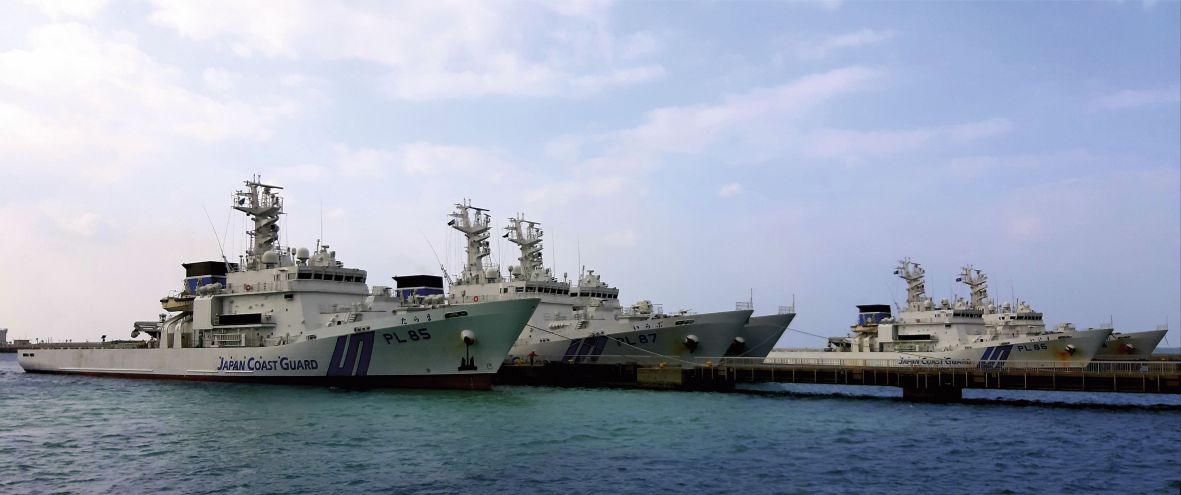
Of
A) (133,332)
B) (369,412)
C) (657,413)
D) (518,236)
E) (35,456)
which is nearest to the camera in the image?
(35,456)

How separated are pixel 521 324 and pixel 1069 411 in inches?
769

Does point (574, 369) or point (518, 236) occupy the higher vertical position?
point (518, 236)

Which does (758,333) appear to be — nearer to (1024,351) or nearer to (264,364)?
(1024,351)

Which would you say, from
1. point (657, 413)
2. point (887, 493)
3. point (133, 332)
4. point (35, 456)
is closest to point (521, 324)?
point (657, 413)

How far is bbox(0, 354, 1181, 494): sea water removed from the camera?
1677cm

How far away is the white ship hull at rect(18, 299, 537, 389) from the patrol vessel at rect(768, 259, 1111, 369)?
64.5 ft

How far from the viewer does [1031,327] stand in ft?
160

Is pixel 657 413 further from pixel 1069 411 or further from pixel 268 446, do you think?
pixel 1069 411

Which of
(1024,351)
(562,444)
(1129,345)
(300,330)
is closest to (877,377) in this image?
(1024,351)

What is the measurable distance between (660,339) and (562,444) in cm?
2111

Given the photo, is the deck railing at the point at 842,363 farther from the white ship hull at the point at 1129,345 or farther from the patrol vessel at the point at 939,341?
the white ship hull at the point at 1129,345

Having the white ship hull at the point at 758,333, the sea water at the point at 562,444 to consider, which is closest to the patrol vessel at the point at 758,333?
the white ship hull at the point at 758,333

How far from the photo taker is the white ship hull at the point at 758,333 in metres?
44.5

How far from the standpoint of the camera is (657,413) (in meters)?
28.0
